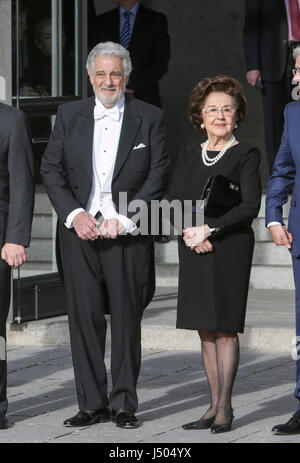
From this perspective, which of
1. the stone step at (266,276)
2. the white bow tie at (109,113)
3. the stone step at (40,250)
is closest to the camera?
the white bow tie at (109,113)

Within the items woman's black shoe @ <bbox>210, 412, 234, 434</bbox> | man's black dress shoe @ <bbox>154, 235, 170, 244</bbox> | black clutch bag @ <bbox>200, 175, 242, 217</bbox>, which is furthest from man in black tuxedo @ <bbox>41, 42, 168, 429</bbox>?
man's black dress shoe @ <bbox>154, 235, 170, 244</bbox>

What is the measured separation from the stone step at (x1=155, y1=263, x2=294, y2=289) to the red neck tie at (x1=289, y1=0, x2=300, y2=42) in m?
1.86

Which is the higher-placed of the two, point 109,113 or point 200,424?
point 109,113

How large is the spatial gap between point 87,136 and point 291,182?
1019 millimetres

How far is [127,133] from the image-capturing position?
6.68 m

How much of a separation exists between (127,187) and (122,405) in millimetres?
1061

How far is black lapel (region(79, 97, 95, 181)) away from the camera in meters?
6.64

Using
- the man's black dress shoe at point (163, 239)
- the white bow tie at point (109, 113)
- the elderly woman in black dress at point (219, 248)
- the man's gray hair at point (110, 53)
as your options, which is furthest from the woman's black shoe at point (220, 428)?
the man's black dress shoe at point (163, 239)

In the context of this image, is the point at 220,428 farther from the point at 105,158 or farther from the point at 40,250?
the point at 40,250

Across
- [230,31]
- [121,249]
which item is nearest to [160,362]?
[121,249]

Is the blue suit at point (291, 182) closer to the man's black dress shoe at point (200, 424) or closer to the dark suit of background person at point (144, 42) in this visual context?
the man's black dress shoe at point (200, 424)

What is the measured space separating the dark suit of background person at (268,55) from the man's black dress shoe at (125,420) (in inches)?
182

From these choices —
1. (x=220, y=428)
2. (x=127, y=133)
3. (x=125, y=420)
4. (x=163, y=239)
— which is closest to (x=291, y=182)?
(x=127, y=133)

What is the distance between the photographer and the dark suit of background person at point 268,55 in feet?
35.7
